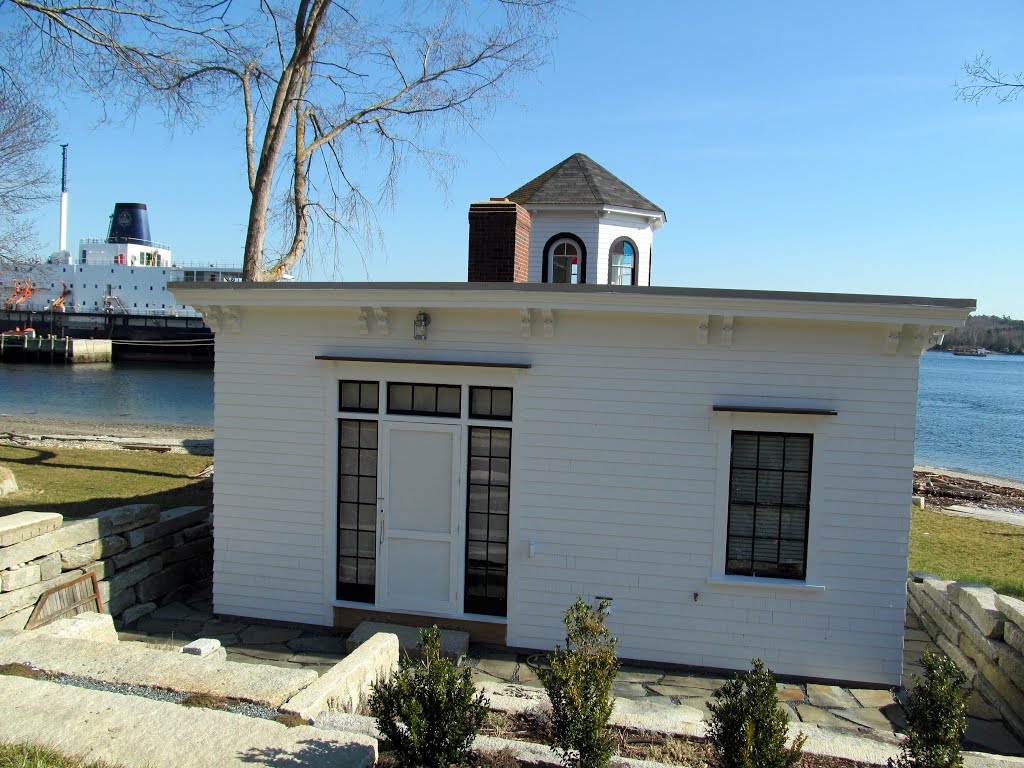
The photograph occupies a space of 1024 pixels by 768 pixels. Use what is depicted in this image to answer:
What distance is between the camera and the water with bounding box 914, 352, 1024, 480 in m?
33.0

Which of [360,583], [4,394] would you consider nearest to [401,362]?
[360,583]

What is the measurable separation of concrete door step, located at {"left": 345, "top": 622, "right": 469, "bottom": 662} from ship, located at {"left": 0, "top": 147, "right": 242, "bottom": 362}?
6262 cm

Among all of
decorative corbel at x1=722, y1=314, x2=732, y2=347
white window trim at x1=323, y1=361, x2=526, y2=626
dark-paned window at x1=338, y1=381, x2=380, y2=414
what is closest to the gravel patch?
white window trim at x1=323, y1=361, x2=526, y2=626

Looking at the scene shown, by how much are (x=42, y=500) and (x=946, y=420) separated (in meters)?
53.5

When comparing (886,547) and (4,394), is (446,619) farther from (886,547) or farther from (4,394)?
(4,394)

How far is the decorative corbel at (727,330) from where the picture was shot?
6914 mm

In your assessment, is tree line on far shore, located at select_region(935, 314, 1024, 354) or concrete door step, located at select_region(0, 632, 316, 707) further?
tree line on far shore, located at select_region(935, 314, 1024, 354)

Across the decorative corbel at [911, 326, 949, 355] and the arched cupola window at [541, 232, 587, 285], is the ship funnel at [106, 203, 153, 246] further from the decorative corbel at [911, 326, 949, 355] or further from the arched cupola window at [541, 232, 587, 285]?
the decorative corbel at [911, 326, 949, 355]

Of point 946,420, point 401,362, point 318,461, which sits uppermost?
point 401,362

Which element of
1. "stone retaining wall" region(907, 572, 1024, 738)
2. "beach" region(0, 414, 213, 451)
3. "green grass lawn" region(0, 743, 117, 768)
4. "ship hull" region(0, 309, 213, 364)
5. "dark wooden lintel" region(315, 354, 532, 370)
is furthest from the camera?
"ship hull" region(0, 309, 213, 364)

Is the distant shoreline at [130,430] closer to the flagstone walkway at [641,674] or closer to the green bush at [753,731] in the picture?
the flagstone walkway at [641,674]

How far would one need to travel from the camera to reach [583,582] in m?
7.32

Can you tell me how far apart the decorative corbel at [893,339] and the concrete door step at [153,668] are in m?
5.49

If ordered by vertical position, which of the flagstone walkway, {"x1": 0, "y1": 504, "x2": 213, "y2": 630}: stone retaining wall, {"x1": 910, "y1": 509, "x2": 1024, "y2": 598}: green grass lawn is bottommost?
{"x1": 910, "y1": 509, "x2": 1024, "y2": 598}: green grass lawn
